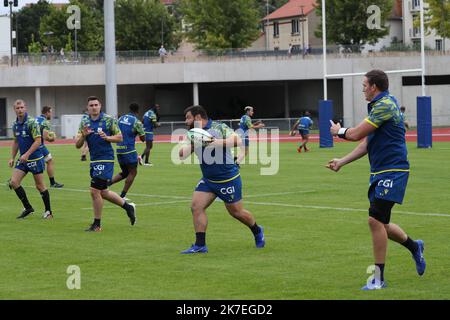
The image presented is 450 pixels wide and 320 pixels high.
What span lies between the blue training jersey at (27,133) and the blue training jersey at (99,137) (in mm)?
2077

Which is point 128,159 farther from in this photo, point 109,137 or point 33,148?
point 109,137

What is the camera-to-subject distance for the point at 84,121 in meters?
15.5

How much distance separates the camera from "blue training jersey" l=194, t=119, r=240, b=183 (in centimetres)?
1222

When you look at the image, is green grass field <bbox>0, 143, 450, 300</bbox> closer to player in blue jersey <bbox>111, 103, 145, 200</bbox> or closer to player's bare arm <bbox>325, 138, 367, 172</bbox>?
player in blue jersey <bbox>111, 103, 145, 200</bbox>

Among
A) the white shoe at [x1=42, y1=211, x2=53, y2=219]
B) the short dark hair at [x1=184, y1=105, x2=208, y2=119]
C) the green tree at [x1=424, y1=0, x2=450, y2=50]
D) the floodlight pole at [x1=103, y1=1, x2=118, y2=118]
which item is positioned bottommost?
the white shoe at [x1=42, y1=211, x2=53, y2=219]

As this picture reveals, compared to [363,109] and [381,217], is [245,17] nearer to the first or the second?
[363,109]

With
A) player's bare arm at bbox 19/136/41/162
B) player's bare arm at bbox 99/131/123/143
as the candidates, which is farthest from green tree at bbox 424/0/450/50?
player's bare arm at bbox 99/131/123/143

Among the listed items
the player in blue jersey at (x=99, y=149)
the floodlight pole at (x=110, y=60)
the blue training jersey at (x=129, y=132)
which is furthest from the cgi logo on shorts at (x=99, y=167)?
the floodlight pole at (x=110, y=60)

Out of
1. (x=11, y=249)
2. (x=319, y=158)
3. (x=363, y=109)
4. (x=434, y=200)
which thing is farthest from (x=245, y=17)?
(x=11, y=249)

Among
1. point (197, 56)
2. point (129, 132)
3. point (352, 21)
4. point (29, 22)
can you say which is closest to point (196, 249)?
point (129, 132)

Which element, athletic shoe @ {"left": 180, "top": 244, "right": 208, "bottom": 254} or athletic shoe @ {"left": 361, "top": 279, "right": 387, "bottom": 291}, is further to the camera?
athletic shoe @ {"left": 180, "top": 244, "right": 208, "bottom": 254}

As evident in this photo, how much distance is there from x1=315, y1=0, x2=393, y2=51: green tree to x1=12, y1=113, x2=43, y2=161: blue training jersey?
58.3 meters
